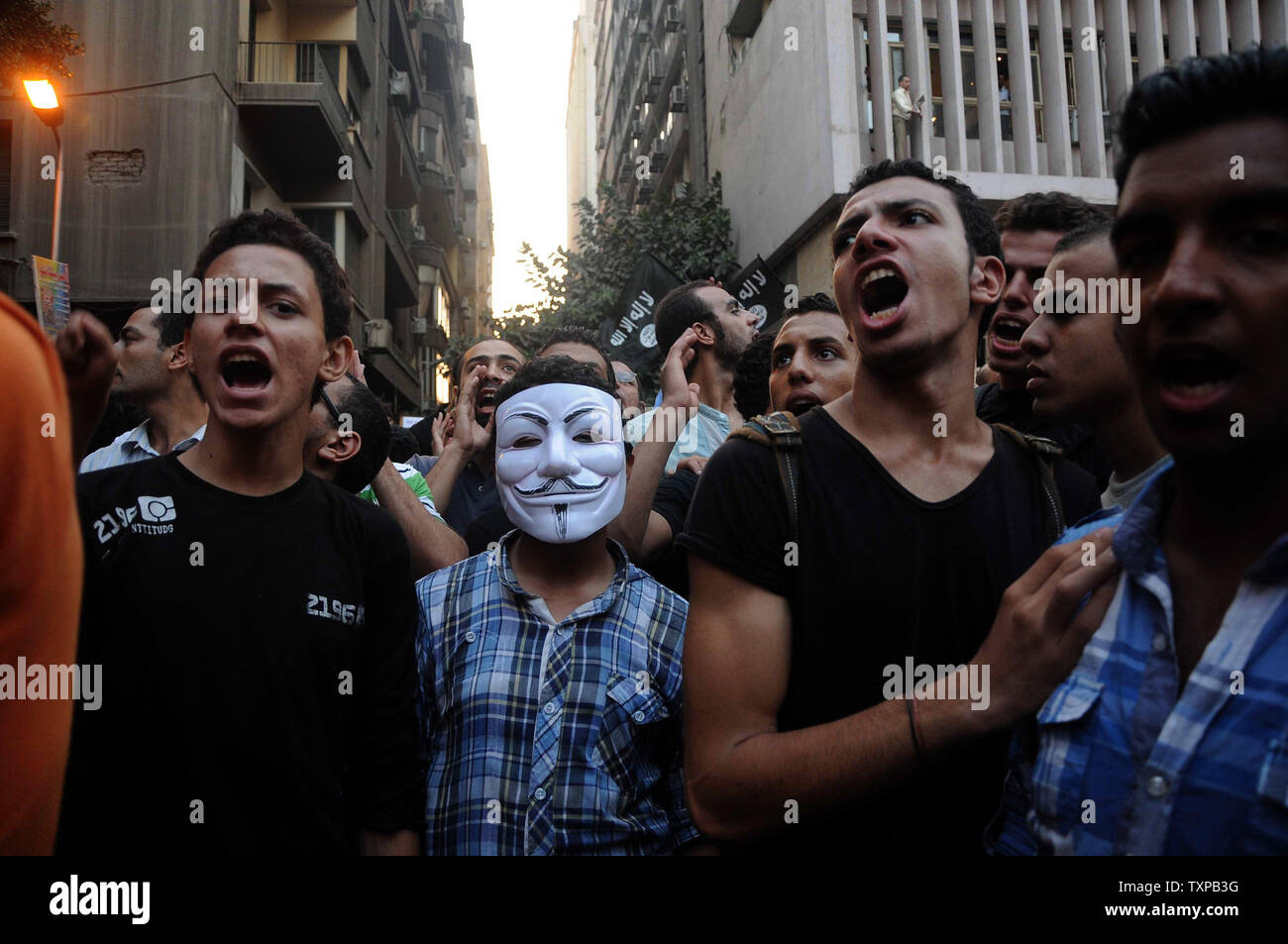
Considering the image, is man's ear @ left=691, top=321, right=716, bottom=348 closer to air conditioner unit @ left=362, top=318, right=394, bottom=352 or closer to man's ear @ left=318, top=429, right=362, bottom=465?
man's ear @ left=318, top=429, right=362, bottom=465

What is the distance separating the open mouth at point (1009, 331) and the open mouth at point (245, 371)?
2.45m

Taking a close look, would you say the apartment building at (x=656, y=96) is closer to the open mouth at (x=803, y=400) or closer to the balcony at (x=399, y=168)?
the balcony at (x=399, y=168)

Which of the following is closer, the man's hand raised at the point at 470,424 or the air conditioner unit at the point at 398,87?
the man's hand raised at the point at 470,424

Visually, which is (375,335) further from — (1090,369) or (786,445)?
(786,445)

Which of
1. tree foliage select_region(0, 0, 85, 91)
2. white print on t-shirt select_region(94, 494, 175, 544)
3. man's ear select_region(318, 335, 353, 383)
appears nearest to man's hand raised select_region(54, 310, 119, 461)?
white print on t-shirt select_region(94, 494, 175, 544)

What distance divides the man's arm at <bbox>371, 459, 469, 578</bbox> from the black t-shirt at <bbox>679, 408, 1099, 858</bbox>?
1.74 meters

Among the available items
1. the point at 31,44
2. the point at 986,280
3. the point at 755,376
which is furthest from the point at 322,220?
the point at 986,280

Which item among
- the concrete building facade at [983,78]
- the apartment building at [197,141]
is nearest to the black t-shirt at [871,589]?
the apartment building at [197,141]

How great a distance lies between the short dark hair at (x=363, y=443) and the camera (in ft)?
12.3

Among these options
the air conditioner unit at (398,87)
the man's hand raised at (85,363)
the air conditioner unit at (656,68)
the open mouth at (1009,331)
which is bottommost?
the man's hand raised at (85,363)

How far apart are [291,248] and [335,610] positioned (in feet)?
3.57

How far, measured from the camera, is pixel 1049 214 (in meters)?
3.45

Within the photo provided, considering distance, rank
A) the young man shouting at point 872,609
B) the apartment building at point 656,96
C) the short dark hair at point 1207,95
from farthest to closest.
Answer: the apartment building at point 656,96 < the young man shouting at point 872,609 < the short dark hair at point 1207,95

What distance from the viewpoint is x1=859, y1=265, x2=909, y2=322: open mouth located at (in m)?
2.32
